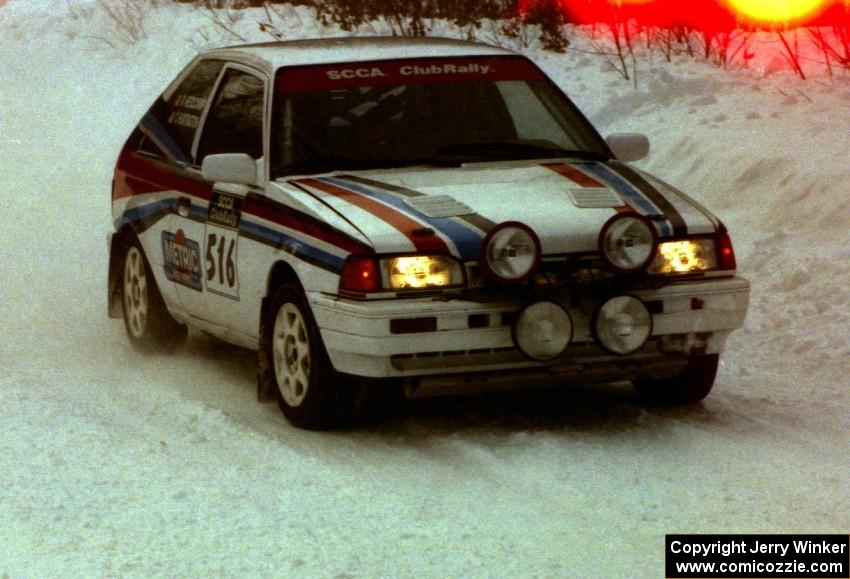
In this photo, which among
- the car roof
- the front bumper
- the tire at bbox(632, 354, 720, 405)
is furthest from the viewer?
the car roof

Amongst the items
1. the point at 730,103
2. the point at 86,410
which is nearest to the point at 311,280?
the point at 86,410

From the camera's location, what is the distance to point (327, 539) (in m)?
6.00

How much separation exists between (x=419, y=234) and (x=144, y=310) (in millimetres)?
2905

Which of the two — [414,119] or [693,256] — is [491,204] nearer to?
[693,256]

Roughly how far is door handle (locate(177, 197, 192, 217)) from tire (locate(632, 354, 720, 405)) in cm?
226

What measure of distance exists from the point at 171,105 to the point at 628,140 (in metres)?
2.47

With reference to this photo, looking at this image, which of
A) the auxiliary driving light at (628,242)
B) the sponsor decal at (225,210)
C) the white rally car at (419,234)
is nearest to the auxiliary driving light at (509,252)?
the white rally car at (419,234)

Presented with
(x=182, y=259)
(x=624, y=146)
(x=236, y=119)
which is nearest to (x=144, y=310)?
(x=182, y=259)

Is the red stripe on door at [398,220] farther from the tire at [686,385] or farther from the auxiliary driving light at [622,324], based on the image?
the tire at [686,385]

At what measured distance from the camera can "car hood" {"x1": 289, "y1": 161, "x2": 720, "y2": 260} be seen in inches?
290

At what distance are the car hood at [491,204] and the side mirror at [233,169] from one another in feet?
0.74

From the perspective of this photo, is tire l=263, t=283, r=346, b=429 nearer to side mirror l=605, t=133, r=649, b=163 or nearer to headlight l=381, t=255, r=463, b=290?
headlight l=381, t=255, r=463, b=290

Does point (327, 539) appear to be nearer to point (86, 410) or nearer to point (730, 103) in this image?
point (86, 410)

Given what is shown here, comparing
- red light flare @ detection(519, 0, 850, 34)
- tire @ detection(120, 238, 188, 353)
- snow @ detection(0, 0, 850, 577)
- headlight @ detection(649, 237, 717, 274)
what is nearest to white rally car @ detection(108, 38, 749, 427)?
headlight @ detection(649, 237, 717, 274)
